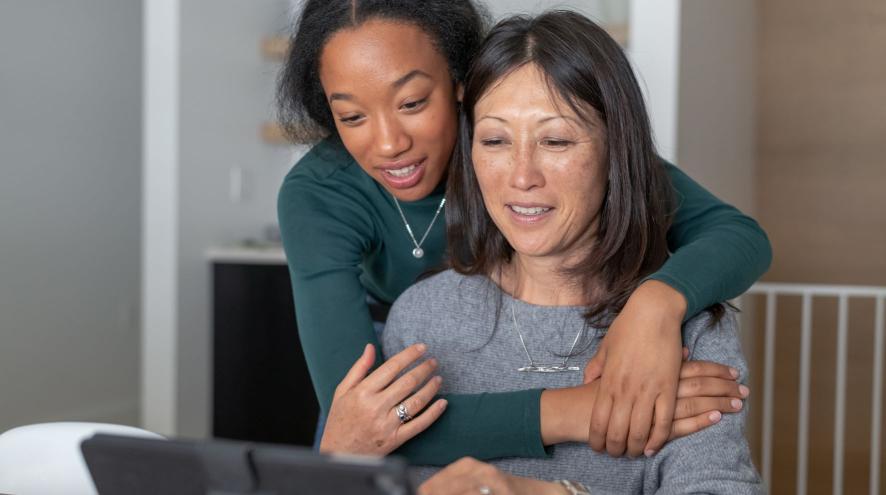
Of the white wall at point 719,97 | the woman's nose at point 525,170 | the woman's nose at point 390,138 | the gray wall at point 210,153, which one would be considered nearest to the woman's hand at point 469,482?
the woman's nose at point 525,170

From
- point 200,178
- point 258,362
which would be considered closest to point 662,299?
point 258,362

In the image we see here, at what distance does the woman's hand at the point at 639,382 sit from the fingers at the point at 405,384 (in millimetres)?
216

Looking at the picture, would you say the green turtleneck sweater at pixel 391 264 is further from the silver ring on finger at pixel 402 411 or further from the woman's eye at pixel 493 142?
the woman's eye at pixel 493 142

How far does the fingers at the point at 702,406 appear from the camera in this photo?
120 centimetres

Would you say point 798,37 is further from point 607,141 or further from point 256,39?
point 607,141

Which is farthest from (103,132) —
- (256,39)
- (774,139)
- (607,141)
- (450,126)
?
(607,141)

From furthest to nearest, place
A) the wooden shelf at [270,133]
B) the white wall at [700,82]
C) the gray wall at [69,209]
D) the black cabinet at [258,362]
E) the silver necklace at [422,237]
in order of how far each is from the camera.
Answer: the wooden shelf at [270,133] → the gray wall at [69,209] → the black cabinet at [258,362] → the white wall at [700,82] → the silver necklace at [422,237]

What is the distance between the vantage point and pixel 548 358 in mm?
1398

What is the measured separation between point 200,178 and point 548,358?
2.55 meters

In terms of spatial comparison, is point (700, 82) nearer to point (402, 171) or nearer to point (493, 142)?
point (402, 171)

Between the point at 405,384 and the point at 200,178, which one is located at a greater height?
the point at 200,178

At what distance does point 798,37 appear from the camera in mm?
3969

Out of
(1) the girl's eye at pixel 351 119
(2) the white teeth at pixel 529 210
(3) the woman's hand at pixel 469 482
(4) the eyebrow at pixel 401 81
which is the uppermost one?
(4) the eyebrow at pixel 401 81

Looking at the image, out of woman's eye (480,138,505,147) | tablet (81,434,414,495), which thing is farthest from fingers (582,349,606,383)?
tablet (81,434,414,495)
